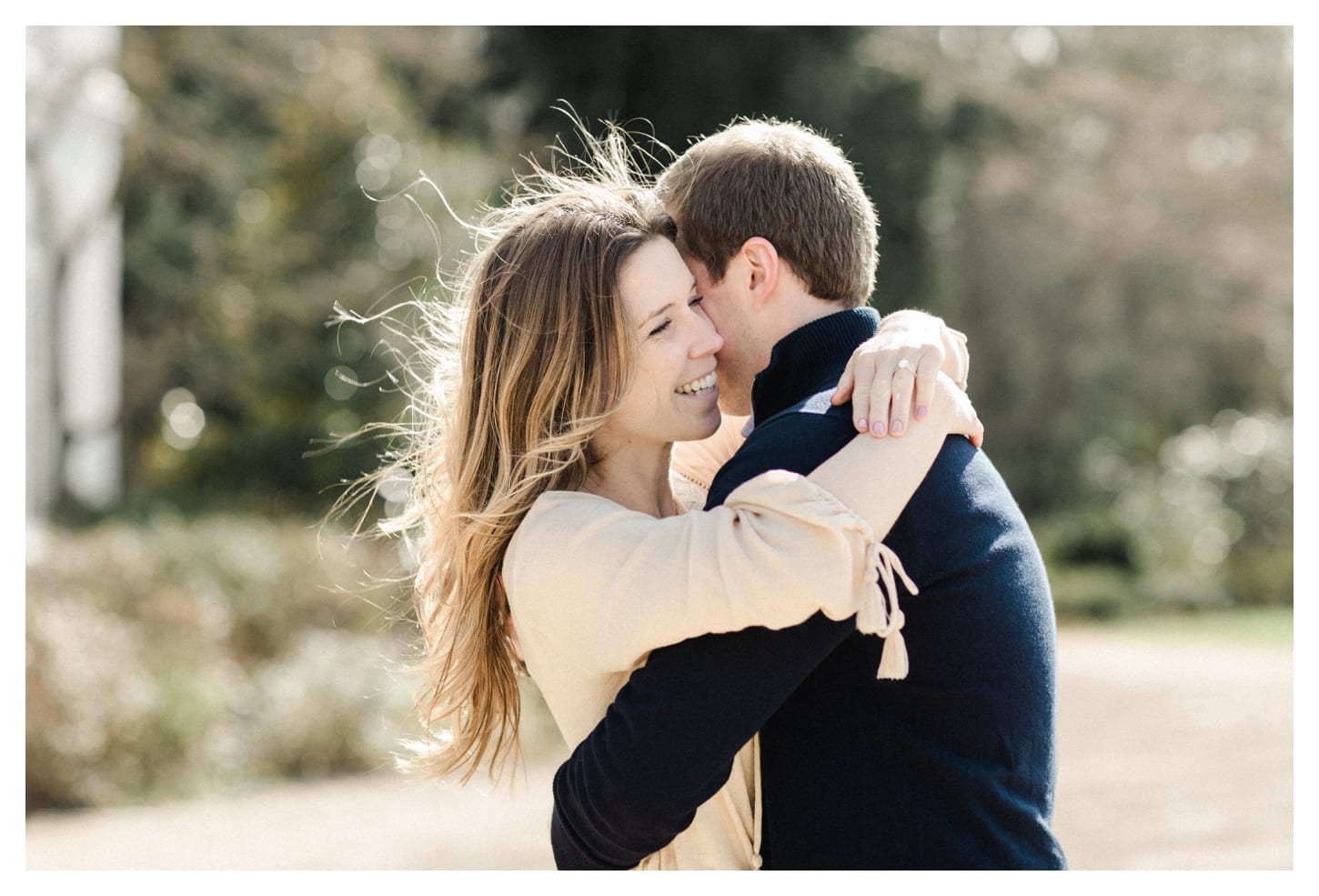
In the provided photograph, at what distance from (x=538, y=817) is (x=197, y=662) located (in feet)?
9.58

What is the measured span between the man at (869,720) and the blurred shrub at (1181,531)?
16.6 meters

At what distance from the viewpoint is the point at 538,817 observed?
858 cm

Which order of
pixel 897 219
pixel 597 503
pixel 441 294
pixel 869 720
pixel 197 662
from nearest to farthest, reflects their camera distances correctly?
pixel 869 720 < pixel 597 503 < pixel 197 662 < pixel 441 294 < pixel 897 219

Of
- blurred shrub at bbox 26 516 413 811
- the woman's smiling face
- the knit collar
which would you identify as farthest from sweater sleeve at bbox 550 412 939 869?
blurred shrub at bbox 26 516 413 811

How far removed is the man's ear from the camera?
7.96ft

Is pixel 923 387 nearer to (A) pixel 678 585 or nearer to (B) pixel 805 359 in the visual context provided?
(B) pixel 805 359

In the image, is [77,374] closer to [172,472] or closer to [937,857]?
[172,472]

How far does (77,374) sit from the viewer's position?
56.5 feet

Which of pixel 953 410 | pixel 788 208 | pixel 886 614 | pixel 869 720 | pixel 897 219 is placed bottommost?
pixel 869 720

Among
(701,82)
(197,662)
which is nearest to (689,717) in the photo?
(197,662)

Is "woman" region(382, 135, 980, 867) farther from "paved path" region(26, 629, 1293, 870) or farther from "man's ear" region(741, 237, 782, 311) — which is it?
"paved path" region(26, 629, 1293, 870)

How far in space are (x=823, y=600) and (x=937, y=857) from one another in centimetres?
49

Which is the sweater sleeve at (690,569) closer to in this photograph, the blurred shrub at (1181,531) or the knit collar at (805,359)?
the knit collar at (805,359)
